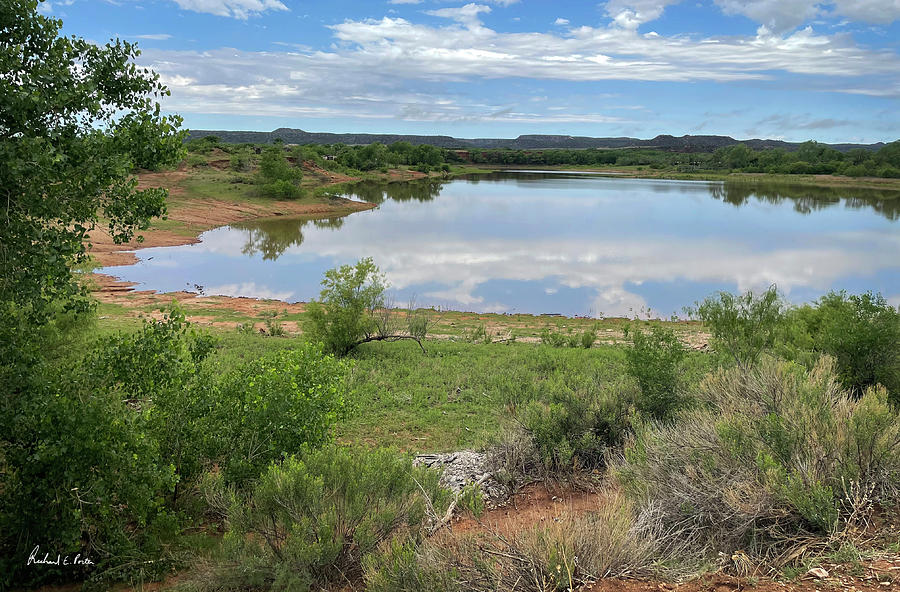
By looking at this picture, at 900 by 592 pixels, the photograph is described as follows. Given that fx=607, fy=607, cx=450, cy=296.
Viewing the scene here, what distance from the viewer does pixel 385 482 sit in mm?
5727

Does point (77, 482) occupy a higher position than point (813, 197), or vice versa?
point (813, 197)

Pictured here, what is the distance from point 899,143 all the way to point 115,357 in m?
149

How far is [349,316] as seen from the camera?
52.1ft

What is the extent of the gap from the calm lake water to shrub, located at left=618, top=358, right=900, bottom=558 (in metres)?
18.9

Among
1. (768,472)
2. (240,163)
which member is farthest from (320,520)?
(240,163)

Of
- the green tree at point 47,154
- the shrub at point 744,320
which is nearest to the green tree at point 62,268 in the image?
the green tree at point 47,154

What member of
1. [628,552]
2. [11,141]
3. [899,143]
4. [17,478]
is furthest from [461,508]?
[899,143]

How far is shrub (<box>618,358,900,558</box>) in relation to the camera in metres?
4.83

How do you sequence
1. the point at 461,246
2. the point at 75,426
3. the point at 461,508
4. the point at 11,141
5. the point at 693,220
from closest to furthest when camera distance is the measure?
the point at 11,141
the point at 75,426
the point at 461,508
the point at 461,246
the point at 693,220

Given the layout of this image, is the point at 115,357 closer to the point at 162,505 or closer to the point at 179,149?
the point at 162,505

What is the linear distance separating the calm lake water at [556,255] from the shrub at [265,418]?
18.7 metres

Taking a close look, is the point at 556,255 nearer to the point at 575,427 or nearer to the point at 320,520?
the point at 575,427

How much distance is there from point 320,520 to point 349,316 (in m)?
11.1

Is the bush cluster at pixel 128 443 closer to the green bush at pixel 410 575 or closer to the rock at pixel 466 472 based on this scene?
the rock at pixel 466 472
